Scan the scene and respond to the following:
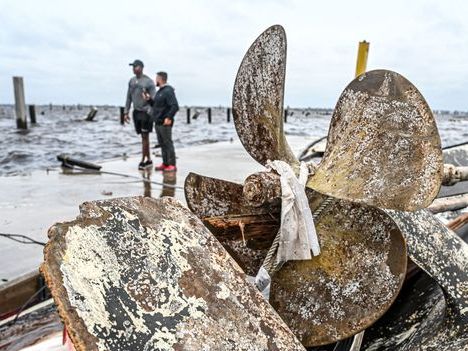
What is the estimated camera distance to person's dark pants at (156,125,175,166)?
8305mm

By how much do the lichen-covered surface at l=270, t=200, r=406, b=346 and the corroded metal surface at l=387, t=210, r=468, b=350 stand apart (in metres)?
0.16

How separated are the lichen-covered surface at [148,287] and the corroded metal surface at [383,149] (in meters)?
0.53

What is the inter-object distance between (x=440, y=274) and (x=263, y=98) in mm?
1149

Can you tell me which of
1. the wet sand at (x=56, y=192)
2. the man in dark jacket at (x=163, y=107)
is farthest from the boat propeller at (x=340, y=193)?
the man in dark jacket at (x=163, y=107)

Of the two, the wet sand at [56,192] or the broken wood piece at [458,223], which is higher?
the broken wood piece at [458,223]

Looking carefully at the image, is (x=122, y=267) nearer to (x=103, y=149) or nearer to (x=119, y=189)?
(x=119, y=189)

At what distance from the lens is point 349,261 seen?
6.36 feet

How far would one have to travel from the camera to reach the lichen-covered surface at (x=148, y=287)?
1190 millimetres

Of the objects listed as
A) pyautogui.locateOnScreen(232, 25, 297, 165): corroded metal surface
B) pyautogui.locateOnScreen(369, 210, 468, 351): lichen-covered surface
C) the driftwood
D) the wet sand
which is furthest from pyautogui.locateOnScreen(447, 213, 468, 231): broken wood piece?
the wet sand

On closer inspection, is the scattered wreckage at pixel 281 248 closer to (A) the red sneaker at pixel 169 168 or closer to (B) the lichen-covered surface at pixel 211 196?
(B) the lichen-covered surface at pixel 211 196

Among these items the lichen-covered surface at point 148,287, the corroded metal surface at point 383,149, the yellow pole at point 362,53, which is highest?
the yellow pole at point 362,53

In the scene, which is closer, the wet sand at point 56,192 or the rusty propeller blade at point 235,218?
the rusty propeller blade at point 235,218

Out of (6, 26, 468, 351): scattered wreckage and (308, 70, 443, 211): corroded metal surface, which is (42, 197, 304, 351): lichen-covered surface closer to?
(6, 26, 468, 351): scattered wreckage

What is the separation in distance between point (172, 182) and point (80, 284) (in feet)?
21.9
